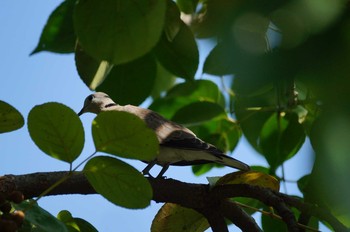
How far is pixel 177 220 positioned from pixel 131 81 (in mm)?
650

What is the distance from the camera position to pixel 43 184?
6.40 ft

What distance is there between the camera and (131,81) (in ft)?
7.41

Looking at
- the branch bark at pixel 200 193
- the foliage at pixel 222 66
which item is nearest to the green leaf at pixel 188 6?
the foliage at pixel 222 66

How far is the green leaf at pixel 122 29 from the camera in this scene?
3.12 feet

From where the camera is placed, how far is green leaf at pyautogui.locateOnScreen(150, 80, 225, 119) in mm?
3277

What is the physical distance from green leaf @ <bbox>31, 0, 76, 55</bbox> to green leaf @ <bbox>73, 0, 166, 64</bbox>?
111 cm

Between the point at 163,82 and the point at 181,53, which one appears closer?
the point at 181,53

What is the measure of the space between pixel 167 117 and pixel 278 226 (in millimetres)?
1169

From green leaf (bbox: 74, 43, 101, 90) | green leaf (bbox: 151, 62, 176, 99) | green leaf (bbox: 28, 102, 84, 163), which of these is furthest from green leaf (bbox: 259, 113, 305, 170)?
green leaf (bbox: 28, 102, 84, 163)

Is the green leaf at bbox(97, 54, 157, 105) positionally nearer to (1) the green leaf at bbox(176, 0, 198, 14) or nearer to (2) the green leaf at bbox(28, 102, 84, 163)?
(1) the green leaf at bbox(176, 0, 198, 14)

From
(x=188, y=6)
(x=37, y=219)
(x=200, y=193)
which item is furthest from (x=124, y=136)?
(x=188, y=6)

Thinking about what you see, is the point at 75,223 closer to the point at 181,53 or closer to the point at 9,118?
the point at 9,118

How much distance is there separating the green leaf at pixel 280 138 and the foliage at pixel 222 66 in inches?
0.4

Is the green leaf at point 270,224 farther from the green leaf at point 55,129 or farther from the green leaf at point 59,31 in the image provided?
the green leaf at point 55,129
